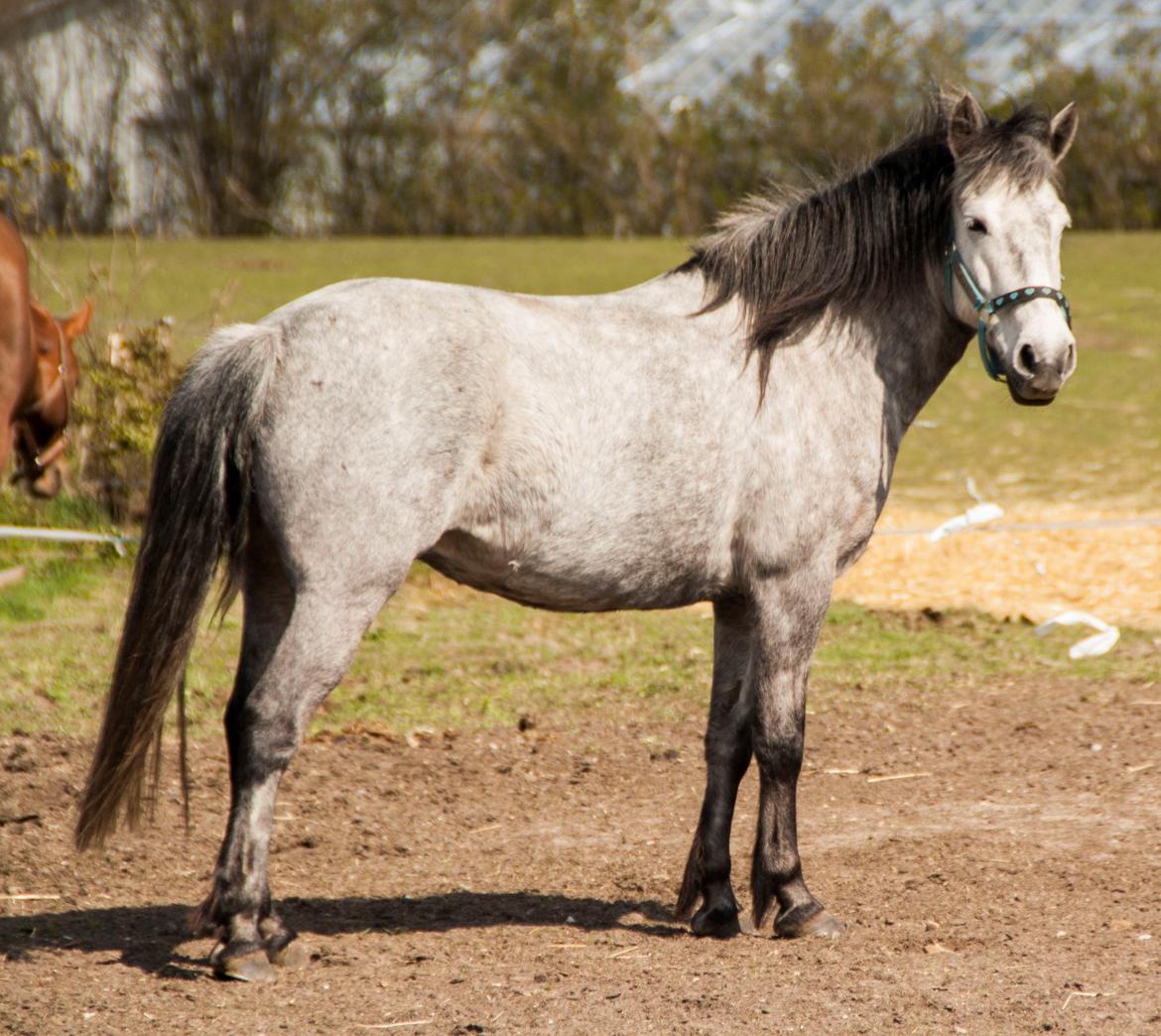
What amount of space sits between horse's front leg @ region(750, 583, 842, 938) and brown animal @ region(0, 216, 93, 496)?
3791 mm

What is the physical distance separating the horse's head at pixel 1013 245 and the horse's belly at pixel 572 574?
0.96 m

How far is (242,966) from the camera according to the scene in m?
3.56

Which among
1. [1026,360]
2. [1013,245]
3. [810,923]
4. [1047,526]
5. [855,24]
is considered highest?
[855,24]

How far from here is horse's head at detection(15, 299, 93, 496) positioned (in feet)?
22.5

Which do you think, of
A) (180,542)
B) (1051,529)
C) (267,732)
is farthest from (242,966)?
(1051,529)

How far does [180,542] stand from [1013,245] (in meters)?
2.21

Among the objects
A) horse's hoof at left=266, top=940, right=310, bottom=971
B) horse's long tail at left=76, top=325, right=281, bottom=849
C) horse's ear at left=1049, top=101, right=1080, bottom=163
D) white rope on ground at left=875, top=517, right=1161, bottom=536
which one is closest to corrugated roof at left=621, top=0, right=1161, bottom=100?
white rope on ground at left=875, top=517, right=1161, bottom=536

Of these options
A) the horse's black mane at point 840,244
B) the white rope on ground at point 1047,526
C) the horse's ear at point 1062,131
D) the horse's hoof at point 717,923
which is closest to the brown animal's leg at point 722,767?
the horse's hoof at point 717,923

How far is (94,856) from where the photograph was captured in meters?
4.56

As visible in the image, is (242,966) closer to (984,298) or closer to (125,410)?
(984,298)

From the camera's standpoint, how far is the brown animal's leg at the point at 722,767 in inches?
162

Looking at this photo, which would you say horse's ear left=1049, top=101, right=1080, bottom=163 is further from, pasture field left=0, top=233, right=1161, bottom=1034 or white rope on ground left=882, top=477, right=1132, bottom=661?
white rope on ground left=882, top=477, right=1132, bottom=661

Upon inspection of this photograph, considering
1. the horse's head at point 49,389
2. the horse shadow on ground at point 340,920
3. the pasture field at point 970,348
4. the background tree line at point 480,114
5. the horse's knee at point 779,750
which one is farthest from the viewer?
the background tree line at point 480,114

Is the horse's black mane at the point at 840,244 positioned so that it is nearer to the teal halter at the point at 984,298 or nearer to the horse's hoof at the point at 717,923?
the teal halter at the point at 984,298
